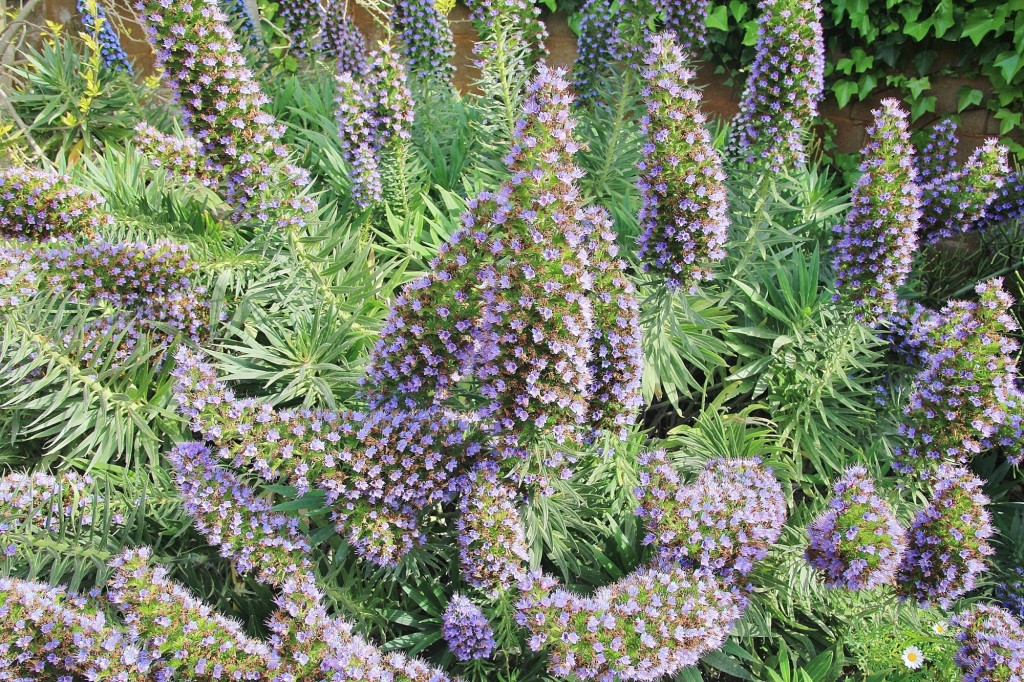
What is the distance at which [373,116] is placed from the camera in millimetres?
4156

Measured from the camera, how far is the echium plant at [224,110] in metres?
3.10

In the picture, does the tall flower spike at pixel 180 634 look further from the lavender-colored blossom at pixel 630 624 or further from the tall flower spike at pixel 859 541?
the tall flower spike at pixel 859 541

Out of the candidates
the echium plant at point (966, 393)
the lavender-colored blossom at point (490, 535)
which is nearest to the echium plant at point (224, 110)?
the lavender-colored blossom at point (490, 535)

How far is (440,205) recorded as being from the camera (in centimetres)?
558

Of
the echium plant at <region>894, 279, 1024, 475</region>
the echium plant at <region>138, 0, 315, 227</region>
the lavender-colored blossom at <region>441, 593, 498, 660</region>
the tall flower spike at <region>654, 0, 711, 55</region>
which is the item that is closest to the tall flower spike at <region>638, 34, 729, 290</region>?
the echium plant at <region>894, 279, 1024, 475</region>

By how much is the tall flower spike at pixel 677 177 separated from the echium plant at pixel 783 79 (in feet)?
2.63

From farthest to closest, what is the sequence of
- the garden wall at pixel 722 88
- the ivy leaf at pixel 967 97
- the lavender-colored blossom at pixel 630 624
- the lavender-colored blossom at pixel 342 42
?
the garden wall at pixel 722 88 → the ivy leaf at pixel 967 97 → the lavender-colored blossom at pixel 342 42 → the lavender-colored blossom at pixel 630 624

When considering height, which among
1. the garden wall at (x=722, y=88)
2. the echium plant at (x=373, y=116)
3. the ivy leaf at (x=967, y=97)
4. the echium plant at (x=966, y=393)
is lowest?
the echium plant at (x=966, y=393)

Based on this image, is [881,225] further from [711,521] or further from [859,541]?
[711,521]

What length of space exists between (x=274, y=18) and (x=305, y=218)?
6.31 metres

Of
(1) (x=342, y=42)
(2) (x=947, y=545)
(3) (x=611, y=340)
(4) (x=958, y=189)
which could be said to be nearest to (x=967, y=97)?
(4) (x=958, y=189)

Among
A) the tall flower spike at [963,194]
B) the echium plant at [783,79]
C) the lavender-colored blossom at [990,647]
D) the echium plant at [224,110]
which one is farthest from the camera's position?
the tall flower spike at [963,194]

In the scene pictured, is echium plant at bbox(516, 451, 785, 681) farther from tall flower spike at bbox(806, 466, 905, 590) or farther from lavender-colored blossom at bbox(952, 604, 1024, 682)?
lavender-colored blossom at bbox(952, 604, 1024, 682)

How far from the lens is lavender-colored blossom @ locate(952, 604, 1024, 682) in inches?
92.7
